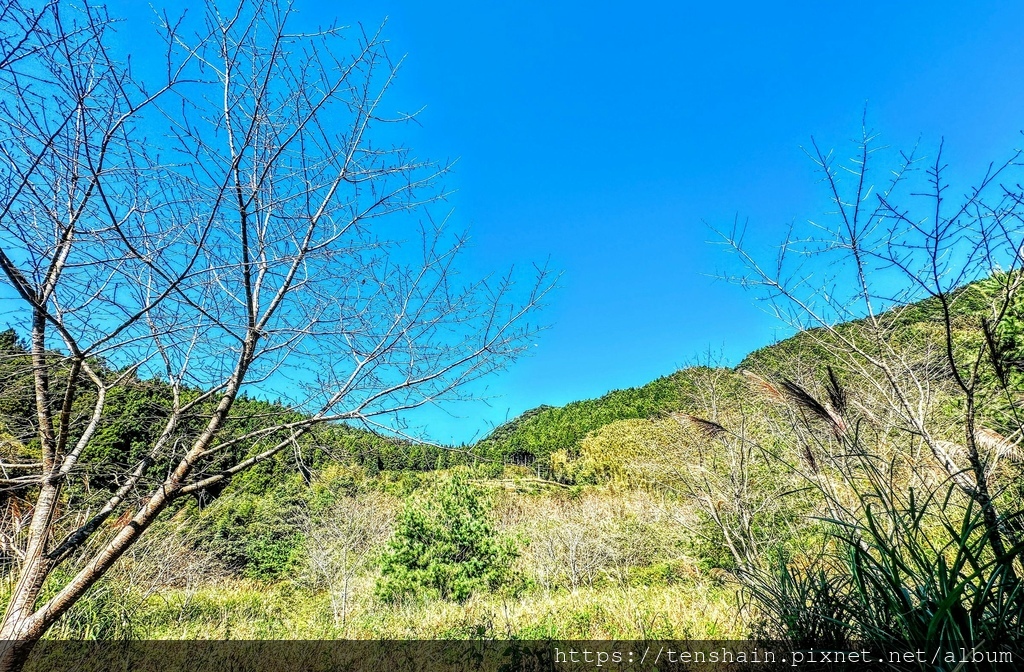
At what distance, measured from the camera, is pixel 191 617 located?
782 centimetres

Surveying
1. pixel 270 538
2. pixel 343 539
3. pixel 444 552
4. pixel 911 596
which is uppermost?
pixel 911 596

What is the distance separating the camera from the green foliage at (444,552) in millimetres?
9602

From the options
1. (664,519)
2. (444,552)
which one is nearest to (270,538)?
(444,552)

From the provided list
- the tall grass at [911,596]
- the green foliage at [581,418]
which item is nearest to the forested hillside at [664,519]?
the tall grass at [911,596]

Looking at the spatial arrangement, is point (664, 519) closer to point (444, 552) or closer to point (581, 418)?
point (444, 552)

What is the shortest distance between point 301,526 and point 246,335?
1518cm

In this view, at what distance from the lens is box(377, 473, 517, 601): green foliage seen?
31.5 ft

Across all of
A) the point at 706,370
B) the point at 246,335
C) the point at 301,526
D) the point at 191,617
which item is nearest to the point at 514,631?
the point at 246,335

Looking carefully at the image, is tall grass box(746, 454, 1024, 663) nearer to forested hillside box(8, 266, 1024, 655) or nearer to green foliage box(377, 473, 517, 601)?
forested hillside box(8, 266, 1024, 655)

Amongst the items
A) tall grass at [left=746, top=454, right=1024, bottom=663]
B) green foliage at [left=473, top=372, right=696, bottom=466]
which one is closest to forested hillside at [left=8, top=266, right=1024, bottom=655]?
tall grass at [left=746, top=454, right=1024, bottom=663]

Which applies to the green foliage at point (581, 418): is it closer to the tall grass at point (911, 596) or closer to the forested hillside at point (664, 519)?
the forested hillside at point (664, 519)

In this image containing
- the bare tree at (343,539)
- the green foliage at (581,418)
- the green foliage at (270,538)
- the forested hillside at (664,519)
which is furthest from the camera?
the green foliage at (581,418)

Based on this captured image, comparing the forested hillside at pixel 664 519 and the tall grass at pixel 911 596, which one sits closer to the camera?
the tall grass at pixel 911 596

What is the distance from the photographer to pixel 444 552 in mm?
9977
